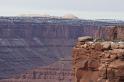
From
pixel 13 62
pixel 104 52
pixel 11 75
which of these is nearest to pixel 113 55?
pixel 104 52

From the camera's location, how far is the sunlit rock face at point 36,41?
101 m

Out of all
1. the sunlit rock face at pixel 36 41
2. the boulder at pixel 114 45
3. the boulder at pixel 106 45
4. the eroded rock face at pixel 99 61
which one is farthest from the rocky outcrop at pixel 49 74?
the boulder at pixel 114 45

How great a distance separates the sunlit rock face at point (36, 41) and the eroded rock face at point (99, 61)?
86.8 meters

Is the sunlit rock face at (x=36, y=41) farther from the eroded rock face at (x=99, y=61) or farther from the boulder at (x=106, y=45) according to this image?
the boulder at (x=106, y=45)

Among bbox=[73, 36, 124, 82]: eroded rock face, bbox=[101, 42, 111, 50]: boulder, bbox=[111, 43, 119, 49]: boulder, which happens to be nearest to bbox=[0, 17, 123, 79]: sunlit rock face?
bbox=[73, 36, 124, 82]: eroded rock face

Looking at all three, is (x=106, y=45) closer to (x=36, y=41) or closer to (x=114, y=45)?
(x=114, y=45)

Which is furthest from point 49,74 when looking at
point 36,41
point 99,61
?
point 99,61

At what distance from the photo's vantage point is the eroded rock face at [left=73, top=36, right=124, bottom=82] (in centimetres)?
1052

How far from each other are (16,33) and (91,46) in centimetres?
9208

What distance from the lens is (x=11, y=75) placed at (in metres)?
93.0

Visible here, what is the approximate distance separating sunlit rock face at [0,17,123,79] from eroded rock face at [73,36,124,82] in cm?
8684

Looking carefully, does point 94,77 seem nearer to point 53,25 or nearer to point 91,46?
point 91,46

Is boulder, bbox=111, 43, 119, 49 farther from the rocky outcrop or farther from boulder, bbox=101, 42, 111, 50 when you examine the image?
the rocky outcrop

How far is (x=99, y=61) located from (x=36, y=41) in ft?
320
